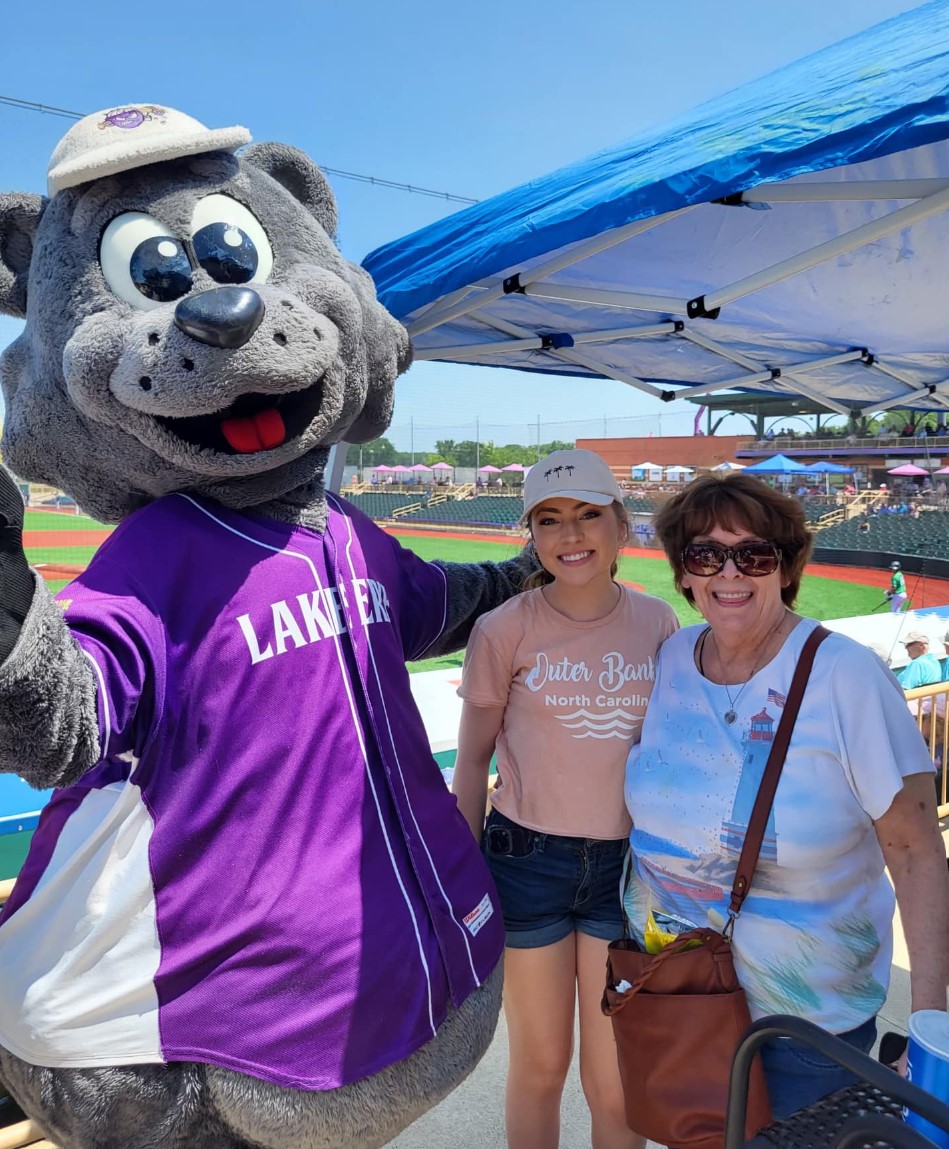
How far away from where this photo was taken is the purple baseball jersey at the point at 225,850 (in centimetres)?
128

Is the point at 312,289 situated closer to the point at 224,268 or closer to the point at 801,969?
the point at 224,268

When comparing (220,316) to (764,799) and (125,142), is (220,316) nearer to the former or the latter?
(125,142)

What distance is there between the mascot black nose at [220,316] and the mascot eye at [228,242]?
19 cm

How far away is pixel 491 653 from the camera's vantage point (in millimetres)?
2053

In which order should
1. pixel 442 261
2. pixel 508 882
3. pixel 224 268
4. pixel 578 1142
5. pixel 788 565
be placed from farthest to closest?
pixel 578 1142
pixel 442 261
pixel 508 882
pixel 788 565
pixel 224 268

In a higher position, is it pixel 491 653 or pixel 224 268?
pixel 224 268

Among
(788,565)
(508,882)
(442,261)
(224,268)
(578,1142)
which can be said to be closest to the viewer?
(224,268)

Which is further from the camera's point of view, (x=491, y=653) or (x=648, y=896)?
(x=491, y=653)

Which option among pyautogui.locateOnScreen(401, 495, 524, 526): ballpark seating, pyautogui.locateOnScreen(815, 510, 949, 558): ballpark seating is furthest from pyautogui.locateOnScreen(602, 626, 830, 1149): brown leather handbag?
pyautogui.locateOnScreen(401, 495, 524, 526): ballpark seating

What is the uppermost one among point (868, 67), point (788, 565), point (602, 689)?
point (868, 67)

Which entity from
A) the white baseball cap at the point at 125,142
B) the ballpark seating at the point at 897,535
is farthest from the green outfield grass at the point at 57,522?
the white baseball cap at the point at 125,142

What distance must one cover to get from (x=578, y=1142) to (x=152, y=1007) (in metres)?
1.71

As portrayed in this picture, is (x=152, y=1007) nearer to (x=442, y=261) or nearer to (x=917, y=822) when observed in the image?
(x=917, y=822)

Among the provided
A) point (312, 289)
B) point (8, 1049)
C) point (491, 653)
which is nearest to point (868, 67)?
point (312, 289)
